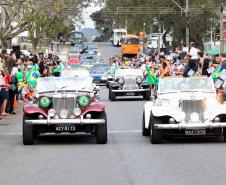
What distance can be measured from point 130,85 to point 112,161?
73.5ft

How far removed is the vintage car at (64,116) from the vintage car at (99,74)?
40.1 m

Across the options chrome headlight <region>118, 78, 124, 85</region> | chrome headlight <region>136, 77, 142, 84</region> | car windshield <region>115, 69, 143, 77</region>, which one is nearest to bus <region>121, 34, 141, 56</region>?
car windshield <region>115, 69, 143, 77</region>

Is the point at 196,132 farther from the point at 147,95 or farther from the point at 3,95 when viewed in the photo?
the point at 147,95

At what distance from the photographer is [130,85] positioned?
37438 mm

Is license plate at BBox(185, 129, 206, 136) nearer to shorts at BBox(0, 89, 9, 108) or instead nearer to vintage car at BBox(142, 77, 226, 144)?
vintage car at BBox(142, 77, 226, 144)

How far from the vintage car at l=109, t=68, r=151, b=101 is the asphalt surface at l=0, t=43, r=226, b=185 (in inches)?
616

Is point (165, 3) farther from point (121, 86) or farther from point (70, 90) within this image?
point (70, 90)

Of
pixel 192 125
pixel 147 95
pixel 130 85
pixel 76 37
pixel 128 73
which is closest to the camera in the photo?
pixel 192 125

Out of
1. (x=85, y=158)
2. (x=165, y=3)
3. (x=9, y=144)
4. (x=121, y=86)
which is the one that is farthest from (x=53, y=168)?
(x=165, y=3)

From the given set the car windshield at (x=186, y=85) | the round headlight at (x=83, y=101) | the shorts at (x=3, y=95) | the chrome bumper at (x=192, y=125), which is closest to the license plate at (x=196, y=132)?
the chrome bumper at (x=192, y=125)

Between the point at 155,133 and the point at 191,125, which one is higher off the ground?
the point at 191,125

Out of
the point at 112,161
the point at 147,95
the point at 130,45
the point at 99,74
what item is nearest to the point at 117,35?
the point at 130,45

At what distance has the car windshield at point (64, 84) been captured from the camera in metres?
19.3

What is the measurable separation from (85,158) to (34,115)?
3100 millimetres
